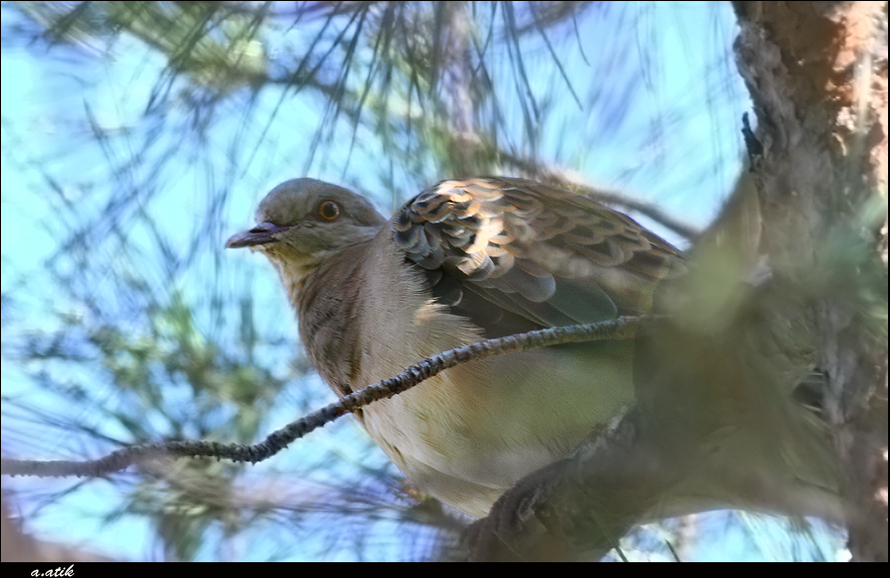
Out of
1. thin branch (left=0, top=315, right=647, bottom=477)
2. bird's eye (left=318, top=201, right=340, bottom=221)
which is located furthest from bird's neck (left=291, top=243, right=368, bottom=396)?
thin branch (left=0, top=315, right=647, bottom=477)

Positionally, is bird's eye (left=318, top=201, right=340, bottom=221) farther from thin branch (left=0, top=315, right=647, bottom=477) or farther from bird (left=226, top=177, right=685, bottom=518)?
thin branch (left=0, top=315, right=647, bottom=477)

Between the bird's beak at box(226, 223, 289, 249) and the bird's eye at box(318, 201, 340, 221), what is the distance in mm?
171

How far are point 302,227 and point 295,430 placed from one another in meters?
2.06

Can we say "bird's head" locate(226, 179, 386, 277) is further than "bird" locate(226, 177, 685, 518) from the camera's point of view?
Yes

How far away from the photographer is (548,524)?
2.32 meters

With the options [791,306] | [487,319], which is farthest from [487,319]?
[791,306]

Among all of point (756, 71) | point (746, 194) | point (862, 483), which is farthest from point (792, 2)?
point (862, 483)

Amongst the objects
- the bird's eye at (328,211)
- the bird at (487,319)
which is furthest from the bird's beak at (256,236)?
the bird at (487,319)

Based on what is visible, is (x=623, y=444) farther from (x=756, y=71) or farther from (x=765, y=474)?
(x=756, y=71)

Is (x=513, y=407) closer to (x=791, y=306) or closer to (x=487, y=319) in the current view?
(x=487, y=319)

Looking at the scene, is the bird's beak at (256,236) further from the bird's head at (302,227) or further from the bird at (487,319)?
the bird at (487,319)

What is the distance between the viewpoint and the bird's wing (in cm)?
302

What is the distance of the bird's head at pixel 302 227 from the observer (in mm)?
3875

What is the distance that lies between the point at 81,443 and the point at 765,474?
1.72m
